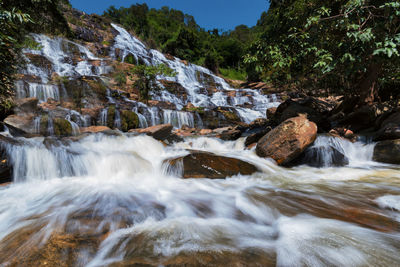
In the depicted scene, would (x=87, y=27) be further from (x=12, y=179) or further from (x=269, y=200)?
(x=269, y=200)

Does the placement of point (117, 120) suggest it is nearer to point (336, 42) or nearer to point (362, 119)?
point (336, 42)

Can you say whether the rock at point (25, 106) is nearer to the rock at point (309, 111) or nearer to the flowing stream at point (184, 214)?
the flowing stream at point (184, 214)

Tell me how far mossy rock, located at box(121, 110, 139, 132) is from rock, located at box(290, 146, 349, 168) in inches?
332

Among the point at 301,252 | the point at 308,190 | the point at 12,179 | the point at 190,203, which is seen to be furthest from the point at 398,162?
the point at 12,179

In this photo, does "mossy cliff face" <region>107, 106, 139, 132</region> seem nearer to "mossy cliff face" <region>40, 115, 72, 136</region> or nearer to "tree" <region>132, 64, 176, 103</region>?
"mossy cliff face" <region>40, 115, 72, 136</region>

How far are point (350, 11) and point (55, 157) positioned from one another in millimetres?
7025

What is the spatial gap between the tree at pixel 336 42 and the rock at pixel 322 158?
2.03 metres

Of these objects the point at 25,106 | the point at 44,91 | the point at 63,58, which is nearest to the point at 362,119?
the point at 25,106

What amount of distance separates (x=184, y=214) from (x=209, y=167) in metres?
1.85

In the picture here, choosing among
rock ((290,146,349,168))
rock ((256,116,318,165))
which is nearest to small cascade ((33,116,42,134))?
rock ((256,116,318,165))

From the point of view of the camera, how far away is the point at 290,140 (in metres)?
4.57

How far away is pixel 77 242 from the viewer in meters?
1.59

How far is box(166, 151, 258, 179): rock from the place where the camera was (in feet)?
13.1

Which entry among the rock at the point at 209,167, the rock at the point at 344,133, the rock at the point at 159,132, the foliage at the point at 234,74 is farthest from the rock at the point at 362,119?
the foliage at the point at 234,74
